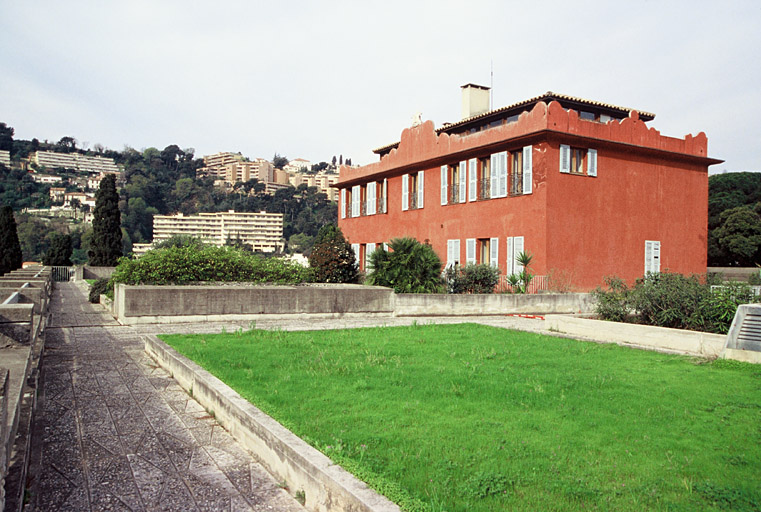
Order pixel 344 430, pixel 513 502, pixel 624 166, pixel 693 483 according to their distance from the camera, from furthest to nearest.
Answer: pixel 624 166, pixel 344 430, pixel 693 483, pixel 513 502

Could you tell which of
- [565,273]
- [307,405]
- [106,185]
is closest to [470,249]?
[565,273]

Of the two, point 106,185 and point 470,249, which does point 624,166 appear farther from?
point 106,185

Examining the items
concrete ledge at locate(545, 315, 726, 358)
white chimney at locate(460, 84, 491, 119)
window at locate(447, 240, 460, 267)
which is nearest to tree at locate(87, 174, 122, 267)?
white chimney at locate(460, 84, 491, 119)

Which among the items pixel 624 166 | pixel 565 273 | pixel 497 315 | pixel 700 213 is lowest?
pixel 497 315

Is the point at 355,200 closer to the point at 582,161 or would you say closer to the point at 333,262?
the point at 333,262

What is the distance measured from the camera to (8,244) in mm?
37750

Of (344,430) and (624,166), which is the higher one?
(624,166)

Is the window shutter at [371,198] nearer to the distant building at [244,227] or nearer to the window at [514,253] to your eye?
the window at [514,253]

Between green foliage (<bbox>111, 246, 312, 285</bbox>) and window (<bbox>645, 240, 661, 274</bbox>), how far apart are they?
13657 mm

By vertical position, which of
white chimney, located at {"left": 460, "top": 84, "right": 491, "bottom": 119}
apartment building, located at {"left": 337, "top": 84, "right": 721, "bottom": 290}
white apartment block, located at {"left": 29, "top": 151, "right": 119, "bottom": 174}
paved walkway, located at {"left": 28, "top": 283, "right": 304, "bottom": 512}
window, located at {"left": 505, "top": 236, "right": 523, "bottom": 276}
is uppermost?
white apartment block, located at {"left": 29, "top": 151, "right": 119, "bottom": 174}

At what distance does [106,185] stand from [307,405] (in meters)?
39.7

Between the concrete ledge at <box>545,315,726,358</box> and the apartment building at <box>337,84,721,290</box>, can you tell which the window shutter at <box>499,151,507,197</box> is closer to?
the apartment building at <box>337,84,721,290</box>

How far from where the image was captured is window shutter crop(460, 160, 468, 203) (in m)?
23.1

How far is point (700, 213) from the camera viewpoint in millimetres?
23797
